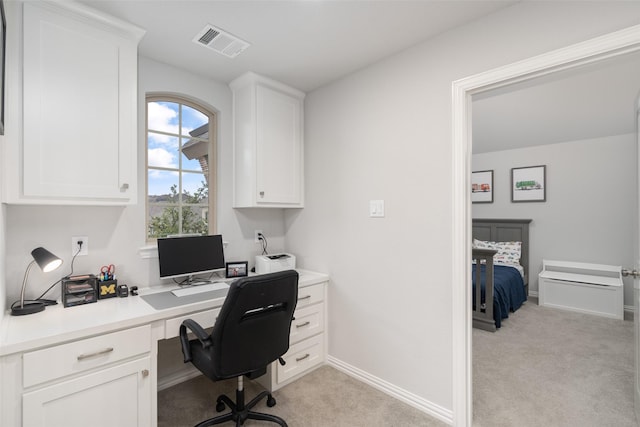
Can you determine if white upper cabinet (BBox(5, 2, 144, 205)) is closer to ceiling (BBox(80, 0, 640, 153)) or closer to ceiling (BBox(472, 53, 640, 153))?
ceiling (BBox(80, 0, 640, 153))

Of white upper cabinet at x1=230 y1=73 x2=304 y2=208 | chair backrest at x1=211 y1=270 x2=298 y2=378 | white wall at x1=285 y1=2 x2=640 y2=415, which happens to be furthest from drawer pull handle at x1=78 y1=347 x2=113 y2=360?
white wall at x1=285 y1=2 x2=640 y2=415

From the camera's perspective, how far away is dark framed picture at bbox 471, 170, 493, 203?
5.37m

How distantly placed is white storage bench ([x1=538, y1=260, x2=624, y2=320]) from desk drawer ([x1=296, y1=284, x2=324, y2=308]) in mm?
3613

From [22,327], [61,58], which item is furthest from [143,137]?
[22,327]

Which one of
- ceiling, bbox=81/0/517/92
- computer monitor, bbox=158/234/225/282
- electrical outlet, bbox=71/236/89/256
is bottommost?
computer monitor, bbox=158/234/225/282

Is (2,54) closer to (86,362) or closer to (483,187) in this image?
(86,362)

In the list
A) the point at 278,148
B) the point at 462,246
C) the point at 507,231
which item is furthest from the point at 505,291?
the point at 278,148

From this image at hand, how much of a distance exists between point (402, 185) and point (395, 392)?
149 centimetres

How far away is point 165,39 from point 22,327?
5.97 feet

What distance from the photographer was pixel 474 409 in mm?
2074

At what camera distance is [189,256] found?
230 cm

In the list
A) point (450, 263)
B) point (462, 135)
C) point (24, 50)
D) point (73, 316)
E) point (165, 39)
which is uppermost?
point (165, 39)

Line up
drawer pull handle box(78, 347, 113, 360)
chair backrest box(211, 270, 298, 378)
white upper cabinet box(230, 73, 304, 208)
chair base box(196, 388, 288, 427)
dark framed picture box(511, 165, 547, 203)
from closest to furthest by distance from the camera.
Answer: drawer pull handle box(78, 347, 113, 360)
chair backrest box(211, 270, 298, 378)
chair base box(196, 388, 288, 427)
white upper cabinet box(230, 73, 304, 208)
dark framed picture box(511, 165, 547, 203)

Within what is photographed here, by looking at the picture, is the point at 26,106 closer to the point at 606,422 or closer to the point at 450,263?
the point at 450,263
